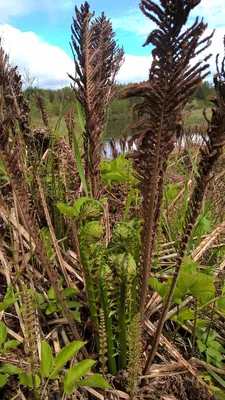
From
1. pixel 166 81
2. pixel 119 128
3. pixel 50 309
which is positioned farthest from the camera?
pixel 119 128

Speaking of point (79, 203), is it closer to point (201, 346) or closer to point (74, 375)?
point (74, 375)

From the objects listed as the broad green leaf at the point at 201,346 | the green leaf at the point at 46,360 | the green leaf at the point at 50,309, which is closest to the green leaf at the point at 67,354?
the green leaf at the point at 46,360

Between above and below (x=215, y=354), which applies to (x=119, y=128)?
above

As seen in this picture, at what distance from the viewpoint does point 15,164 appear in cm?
101

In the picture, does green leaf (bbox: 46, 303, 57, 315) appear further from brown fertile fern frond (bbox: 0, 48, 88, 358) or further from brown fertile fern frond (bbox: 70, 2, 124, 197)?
brown fertile fern frond (bbox: 70, 2, 124, 197)

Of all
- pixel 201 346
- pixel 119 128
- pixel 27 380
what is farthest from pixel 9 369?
pixel 119 128

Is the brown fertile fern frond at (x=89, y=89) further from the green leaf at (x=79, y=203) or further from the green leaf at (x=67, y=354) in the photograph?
the green leaf at (x=67, y=354)

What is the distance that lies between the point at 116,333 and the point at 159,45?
2.82ft

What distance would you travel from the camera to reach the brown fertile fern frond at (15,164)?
0.99 metres

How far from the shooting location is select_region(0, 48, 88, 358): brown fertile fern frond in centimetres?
99

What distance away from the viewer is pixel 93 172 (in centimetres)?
137

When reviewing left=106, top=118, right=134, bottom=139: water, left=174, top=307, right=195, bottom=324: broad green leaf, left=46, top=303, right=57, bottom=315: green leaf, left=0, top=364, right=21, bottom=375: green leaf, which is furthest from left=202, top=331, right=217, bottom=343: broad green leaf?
left=106, top=118, right=134, bottom=139: water

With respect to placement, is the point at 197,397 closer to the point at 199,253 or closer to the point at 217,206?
the point at 199,253

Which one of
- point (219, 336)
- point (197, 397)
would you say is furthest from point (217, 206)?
point (197, 397)
